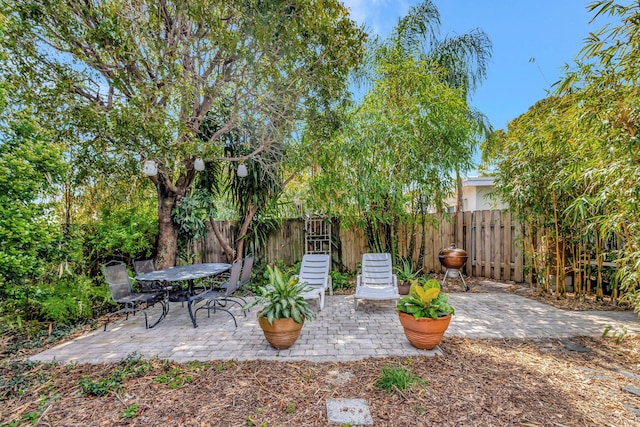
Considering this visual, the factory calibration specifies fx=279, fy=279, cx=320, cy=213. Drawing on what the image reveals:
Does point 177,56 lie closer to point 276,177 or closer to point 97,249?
point 276,177

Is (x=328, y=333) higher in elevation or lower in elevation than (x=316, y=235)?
lower

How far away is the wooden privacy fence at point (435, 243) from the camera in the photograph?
6.17 m

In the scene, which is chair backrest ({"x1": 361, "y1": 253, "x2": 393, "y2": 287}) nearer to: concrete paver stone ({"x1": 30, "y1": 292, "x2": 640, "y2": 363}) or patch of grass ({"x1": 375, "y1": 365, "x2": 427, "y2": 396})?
concrete paver stone ({"x1": 30, "y1": 292, "x2": 640, "y2": 363})

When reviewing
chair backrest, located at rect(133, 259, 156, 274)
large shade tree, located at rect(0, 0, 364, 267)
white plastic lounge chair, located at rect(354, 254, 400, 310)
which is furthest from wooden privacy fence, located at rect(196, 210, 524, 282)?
large shade tree, located at rect(0, 0, 364, 267)

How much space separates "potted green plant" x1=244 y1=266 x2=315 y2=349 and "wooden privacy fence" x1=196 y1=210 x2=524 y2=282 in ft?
11.0

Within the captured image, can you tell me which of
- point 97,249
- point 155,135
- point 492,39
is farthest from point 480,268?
point 97,249

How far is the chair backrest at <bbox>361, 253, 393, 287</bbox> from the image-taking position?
4.91 m

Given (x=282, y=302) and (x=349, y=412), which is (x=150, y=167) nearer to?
(x=282, y=302)

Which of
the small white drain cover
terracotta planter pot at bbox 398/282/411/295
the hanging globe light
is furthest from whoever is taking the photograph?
terracotta planter pot at bbox 398/282/411/295

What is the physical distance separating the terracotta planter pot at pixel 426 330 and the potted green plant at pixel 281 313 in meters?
1.05

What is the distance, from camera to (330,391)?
221cm

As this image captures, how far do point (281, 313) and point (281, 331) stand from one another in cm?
19

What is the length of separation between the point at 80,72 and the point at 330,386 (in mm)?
5177

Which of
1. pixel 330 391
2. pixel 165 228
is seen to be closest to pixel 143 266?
pixel 165 228
